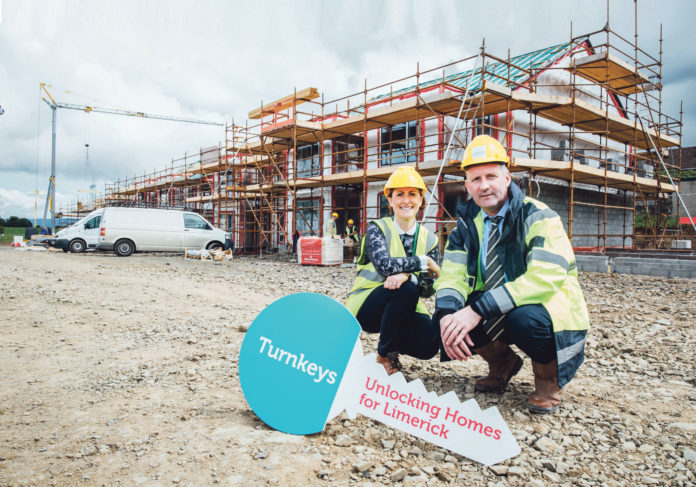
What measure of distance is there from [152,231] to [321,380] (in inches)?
639

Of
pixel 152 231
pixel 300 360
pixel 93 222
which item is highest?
pixel 93 222

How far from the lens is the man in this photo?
240cm

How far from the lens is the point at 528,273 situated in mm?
2426

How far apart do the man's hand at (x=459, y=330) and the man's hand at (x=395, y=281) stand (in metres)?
0.52

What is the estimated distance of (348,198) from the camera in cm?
1908

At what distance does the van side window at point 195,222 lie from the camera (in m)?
17.5

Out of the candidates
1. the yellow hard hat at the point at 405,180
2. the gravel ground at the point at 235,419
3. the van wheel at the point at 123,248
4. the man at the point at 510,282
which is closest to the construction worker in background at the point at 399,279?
the yellow hard hat at the point at 405,180

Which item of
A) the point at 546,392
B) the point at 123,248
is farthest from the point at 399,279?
the point at 123,248

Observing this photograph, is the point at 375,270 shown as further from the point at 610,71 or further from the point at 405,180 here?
the point at 610,71

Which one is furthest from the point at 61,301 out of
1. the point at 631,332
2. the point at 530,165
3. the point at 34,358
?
the point at 530,165

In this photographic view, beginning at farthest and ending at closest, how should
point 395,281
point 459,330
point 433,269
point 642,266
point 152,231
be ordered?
point 152,231, point 642,266, point 433,269, point 395,281, point 459,330

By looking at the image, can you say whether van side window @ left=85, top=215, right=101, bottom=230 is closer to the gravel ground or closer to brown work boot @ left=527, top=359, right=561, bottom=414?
the gravel ground

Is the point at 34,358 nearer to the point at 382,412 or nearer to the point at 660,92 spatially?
the point at 382,412

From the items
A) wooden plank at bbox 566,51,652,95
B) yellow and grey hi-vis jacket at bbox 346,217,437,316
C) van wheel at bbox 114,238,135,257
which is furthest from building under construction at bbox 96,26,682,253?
yellow and grey hi-vis jacket at bbox 346,217,437,316
